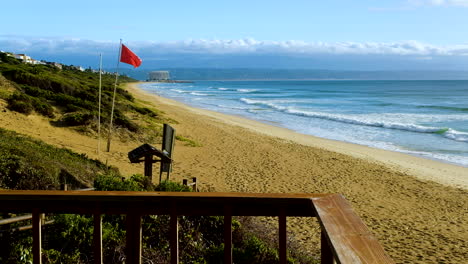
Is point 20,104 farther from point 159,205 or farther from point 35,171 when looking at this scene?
point 159,205

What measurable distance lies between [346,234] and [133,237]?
1.07 m

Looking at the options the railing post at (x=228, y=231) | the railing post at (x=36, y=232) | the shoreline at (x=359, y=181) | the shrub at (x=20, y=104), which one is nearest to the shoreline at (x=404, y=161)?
the shoreline at (x=359, y=181)

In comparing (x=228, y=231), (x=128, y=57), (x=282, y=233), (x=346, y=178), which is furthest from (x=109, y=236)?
(x=346, y=178)

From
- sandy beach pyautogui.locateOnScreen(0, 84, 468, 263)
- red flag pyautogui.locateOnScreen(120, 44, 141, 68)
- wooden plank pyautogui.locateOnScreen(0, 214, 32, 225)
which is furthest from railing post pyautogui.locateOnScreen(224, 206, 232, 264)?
red flag pyautogui.locateOnScreen(120, 44, 141, 68)

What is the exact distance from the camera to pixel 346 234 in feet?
5.44

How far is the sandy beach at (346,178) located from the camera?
8.30m

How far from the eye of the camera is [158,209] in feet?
7.20

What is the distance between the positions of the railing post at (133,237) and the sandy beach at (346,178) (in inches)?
A: 214

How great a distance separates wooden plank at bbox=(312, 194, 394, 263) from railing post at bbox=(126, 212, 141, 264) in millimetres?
836

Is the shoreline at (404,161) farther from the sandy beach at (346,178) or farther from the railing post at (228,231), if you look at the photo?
the railing post at (228,231)

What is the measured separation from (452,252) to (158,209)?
6923mm

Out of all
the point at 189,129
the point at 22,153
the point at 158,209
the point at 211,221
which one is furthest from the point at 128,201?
the point at 189,129

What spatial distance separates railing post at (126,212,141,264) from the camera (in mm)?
2232

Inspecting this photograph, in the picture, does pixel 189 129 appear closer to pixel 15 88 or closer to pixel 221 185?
pixel 15 88
